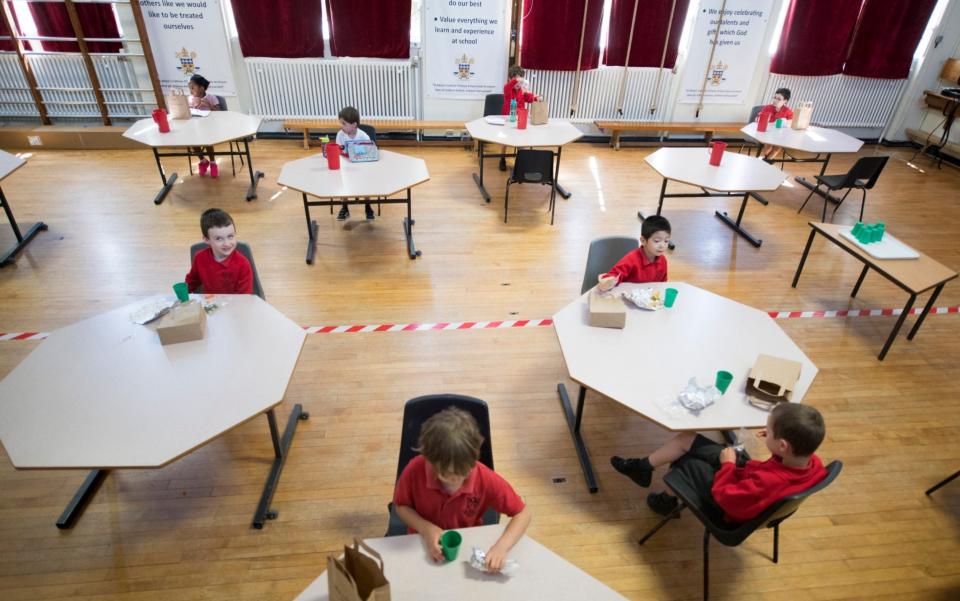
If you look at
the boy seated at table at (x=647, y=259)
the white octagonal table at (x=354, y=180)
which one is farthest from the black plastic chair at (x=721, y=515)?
the white octagonal table at (x=354, y=180)

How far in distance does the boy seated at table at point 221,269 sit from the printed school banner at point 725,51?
23.2 ft

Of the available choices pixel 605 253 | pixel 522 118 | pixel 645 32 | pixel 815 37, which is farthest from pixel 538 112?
pixel 815 37

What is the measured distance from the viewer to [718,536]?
221 centimetres

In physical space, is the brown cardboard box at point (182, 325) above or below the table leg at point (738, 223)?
above

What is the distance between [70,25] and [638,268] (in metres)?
7.87

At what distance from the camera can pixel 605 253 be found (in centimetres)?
335

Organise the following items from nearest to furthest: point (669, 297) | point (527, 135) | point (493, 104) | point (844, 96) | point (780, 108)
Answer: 1. point (669, 297)
2. point (527, 135)
3. point (780, 108)
4. point (493, 104)
5. point (844, 96)

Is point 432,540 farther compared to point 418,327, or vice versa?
point 418,327

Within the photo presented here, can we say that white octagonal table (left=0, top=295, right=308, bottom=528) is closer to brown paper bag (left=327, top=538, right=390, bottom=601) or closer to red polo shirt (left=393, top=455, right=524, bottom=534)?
red polo shirt (left=393, top=455, right=524, bottom=534)

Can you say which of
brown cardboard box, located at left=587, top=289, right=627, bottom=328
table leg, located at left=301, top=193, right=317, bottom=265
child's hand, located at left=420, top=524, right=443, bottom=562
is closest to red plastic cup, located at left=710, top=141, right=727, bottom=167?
brown cardboard box, located at left=587, top=289, right=627, bottom=328

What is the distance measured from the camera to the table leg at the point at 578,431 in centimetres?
292

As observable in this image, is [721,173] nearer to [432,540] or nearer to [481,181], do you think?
[481,181]

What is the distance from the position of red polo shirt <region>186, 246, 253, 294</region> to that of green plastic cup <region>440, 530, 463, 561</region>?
2030 mm

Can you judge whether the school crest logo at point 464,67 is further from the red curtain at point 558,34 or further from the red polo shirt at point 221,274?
the red polo shirt at point 221,274
